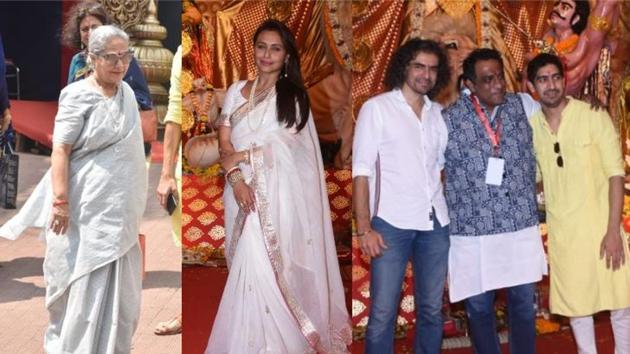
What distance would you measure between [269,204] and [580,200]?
1.28 metres

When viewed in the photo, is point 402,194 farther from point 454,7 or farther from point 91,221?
point 91,221

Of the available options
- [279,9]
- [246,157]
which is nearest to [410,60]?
[279,9]

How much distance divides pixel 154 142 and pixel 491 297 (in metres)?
1.58

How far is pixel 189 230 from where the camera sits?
4078 mm

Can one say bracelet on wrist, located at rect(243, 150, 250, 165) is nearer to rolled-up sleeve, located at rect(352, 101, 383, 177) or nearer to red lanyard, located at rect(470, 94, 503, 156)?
Answer: rolled-up sleeve, located at rect(352, 101, 383, 177)

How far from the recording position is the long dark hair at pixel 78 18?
148 inches

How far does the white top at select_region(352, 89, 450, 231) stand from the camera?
147 inches

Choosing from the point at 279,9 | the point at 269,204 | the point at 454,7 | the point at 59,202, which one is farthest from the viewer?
the point at 454,7

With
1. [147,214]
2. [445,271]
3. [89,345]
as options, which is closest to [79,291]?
[89,345]

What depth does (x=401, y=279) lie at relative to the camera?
3805mm

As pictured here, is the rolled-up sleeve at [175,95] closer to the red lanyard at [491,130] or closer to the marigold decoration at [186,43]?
the marigold decoration at [186,43]

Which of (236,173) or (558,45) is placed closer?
(236,173)

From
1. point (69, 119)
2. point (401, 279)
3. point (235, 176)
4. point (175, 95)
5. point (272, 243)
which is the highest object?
point (175, 95)

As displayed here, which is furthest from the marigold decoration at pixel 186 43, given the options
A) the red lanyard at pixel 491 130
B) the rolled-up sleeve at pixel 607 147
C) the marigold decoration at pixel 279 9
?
the rolled-up sleeve at pixel 607 147
